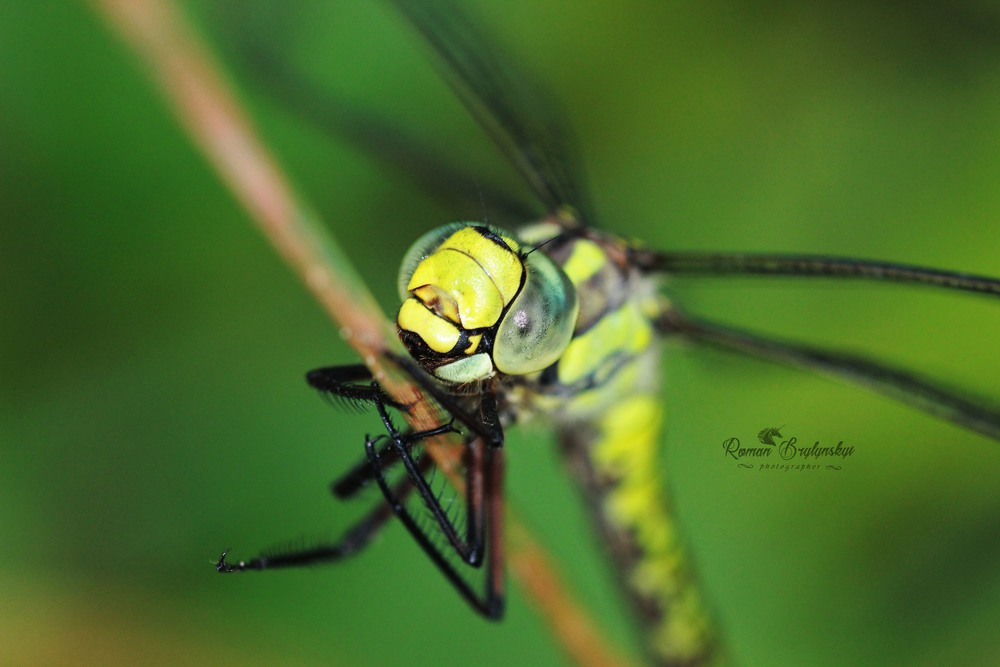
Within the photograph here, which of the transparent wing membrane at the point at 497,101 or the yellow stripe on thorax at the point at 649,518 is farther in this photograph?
the yellow stripe on thorax at the point at 649,518

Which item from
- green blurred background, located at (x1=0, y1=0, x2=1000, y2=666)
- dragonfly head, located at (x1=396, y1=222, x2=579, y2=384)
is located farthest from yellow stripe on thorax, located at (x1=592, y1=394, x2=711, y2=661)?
dragonfly head, located at (x1=396, y1=222, x2=579, y2=384)

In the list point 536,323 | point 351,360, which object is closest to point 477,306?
point 536,323

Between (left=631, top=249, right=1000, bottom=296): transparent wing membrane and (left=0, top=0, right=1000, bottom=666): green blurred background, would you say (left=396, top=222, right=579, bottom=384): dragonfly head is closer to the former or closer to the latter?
(left=631, top=249, right=1000, bottom=296): transparent wing membrane

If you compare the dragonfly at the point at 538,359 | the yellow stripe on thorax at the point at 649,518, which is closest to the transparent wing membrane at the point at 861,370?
the dragonfly at the point at 538,359

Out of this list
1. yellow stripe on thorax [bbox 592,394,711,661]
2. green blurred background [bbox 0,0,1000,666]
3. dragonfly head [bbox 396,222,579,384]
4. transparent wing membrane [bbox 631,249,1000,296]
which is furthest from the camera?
green blurred background [bbox 0,0,1000,666]

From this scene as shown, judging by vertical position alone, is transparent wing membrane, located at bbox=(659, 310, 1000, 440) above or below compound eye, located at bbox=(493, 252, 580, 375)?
below

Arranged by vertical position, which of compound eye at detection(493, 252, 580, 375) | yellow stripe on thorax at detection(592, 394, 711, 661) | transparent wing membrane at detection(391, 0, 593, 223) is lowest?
yellow stripe on thorax at detection(592, 394, 711, 661)

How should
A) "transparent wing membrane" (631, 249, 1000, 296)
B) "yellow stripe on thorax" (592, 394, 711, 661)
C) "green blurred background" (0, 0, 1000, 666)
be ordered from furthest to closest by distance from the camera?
"green blurred background" (0, 0, 1000, 666) < "yellow stripe on thorax" (592, 394, 711, 661) < "transparent wing membrane" (631, 249, 1000, 296)

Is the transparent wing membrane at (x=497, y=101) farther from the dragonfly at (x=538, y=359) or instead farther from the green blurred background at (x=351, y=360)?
the green blurred background at (x=351, y=360)

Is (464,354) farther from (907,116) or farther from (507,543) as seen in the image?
(907,116)
